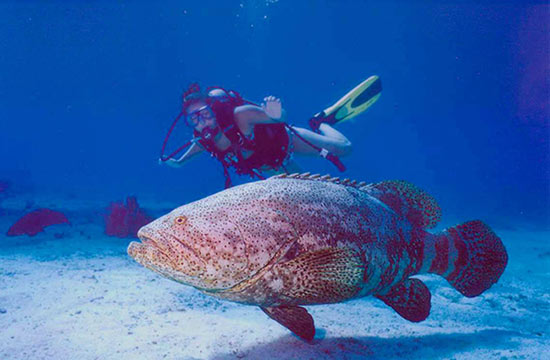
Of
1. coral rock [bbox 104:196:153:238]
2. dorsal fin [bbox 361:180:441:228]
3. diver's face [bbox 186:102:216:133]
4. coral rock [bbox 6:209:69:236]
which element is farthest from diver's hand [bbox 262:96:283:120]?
coral rock [bbox 6:209:69:236]

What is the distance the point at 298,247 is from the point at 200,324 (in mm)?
1854

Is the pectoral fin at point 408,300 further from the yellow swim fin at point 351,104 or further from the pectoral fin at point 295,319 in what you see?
the yellow swim fin at point 351,104

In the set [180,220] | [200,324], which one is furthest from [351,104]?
[180,220]

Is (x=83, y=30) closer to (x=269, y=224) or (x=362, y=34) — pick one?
(x=362, y=34)

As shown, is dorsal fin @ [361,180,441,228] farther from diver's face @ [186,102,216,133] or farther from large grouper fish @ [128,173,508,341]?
diver's face @ [186,102,216,133]

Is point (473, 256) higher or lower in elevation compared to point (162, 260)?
higher

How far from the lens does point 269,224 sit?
82.4 inches

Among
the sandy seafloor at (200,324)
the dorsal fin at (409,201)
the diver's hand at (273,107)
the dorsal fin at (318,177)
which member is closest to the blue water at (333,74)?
the sandy seafloor at (200,324)

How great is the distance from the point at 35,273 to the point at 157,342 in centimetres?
368

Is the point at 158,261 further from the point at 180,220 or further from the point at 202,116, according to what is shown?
the point at 202,116

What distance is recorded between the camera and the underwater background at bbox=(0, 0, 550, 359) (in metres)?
13.2

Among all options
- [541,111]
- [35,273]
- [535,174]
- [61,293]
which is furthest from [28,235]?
[535,174]

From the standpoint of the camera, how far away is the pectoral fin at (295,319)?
2.28 m

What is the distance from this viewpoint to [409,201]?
10.2ft
